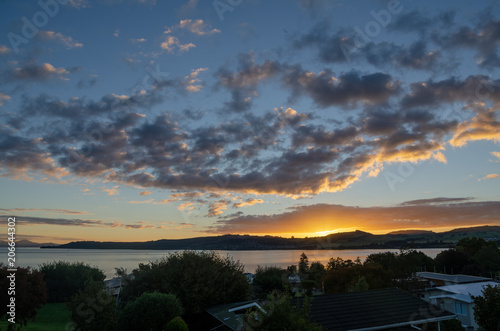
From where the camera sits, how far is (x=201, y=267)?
30391mm

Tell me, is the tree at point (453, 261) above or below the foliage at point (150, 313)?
below

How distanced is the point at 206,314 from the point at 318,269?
48179mm

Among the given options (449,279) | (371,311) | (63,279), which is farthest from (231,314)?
(63,279)

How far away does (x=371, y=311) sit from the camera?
66.2 feet

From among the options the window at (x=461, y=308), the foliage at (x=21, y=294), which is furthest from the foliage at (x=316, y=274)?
the foliage at (x=21, y=294)

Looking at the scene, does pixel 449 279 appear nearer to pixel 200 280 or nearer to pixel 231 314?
pixel 200 280

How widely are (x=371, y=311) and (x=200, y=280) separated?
46.0 ft

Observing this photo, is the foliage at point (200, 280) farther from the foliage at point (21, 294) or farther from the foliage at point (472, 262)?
the foliage at point (472, 262)

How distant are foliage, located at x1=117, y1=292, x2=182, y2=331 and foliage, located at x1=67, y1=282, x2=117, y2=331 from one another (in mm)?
4306

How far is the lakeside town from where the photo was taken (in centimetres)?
1850

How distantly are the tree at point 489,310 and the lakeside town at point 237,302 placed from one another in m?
0.05

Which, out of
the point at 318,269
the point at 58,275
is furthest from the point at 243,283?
the point at 318,269

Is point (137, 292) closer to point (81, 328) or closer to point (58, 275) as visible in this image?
point (81, 328)

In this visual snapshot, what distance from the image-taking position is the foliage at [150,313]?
24.2 meters
